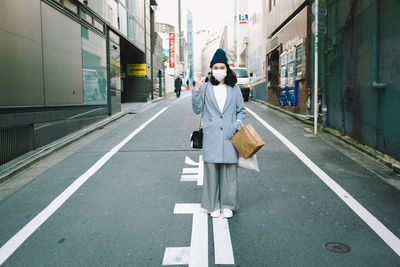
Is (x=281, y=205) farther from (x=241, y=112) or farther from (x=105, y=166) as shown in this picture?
(x=105, y=166)

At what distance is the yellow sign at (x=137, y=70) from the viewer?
1042 inches

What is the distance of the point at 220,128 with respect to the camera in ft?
14.5

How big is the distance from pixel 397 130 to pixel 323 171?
4.72ft

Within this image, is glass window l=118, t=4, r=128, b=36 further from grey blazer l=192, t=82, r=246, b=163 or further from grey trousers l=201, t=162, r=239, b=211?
grey trousers l=201, t=162, r=239, b=211

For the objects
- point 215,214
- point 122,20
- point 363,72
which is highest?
point 122,20

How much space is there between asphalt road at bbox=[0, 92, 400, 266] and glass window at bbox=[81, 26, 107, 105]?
17.6 ft

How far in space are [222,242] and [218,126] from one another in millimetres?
1317

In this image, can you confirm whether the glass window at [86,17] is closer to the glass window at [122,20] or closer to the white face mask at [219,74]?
the glass window at [122,20]

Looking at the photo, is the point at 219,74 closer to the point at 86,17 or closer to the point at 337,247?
the point at 337,247

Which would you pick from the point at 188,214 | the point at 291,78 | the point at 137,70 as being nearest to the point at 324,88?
the point at 291,78

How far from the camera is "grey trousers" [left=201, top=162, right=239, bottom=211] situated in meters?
4.48

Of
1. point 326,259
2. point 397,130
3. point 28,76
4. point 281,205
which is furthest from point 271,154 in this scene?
point 28,76

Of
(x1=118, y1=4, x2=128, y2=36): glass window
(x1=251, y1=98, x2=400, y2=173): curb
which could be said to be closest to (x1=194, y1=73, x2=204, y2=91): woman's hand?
(x1=251, y1=98, x2=400, y2=173): curb

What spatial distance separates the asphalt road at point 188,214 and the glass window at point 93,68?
17.6ft
